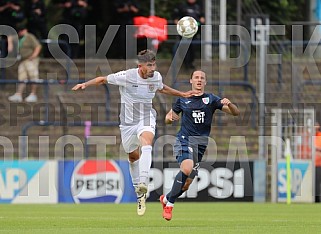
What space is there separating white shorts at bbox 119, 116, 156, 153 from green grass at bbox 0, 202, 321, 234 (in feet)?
3.92

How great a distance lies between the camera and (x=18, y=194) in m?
23.0

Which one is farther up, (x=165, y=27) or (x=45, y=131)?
(x=165, y=27)

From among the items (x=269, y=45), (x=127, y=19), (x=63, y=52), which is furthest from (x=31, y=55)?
(x=269, y=45)

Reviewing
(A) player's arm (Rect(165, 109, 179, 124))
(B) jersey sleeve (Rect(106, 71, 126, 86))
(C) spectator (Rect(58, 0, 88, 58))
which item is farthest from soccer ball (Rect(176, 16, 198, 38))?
(C) spectator (Rect(58, 0, 88, 58))

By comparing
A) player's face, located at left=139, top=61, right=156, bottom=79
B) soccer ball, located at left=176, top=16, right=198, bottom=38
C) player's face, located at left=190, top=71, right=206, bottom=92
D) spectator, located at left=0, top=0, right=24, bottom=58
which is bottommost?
player's face, located at left=190, top=71, right=206, bottom=92

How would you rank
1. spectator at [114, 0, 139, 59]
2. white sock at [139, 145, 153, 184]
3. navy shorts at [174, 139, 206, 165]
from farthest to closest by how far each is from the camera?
1. spectator at [114, 0, 139, 59]
2. navy shorts at [174, 139, 206, 165]
3. white sock at [139, 145, 153, 184]

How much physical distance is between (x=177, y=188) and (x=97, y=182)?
7546 millimetres

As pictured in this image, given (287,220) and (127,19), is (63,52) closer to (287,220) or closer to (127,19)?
(127,19)

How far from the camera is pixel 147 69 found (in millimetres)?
16062

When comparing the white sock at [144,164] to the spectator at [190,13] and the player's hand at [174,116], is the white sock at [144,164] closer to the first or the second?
the player's hand at [174,116]

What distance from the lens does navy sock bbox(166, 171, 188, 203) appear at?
1587 centimetres

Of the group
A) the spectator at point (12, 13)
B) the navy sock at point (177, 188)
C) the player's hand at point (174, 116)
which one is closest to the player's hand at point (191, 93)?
the player's hand at point (174, 116)

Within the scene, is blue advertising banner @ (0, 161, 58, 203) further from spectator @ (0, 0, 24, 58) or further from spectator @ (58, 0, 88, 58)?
spectator @ (58, 0, 88, 58)

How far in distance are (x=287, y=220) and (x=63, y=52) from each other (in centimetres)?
1099
